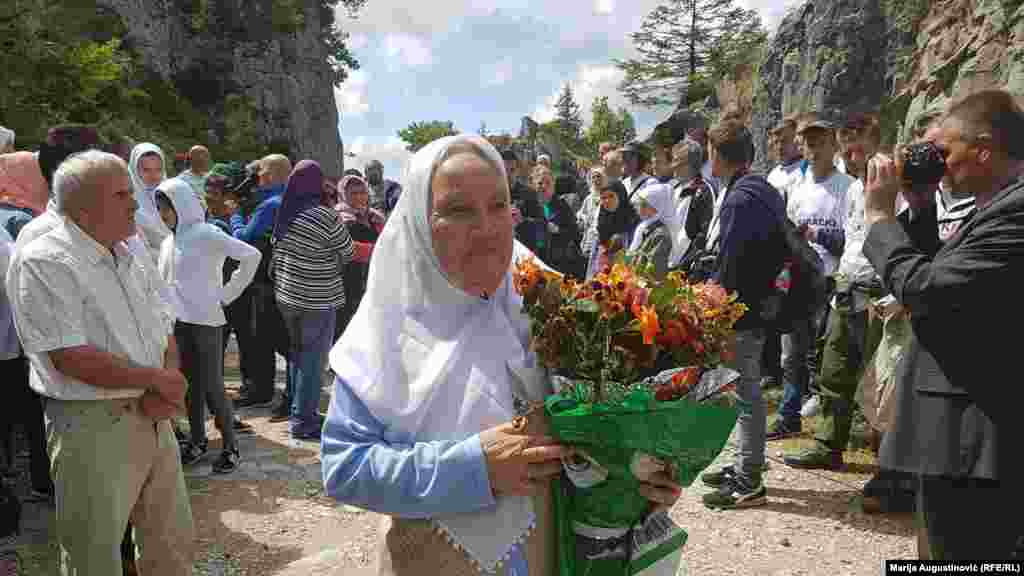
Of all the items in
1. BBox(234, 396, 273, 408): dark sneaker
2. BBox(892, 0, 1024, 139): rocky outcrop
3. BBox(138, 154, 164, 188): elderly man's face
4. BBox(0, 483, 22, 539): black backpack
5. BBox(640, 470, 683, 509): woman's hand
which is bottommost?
BBox(234, 396, 273, 408): dark sneaker

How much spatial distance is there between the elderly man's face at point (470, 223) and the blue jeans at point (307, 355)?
471cm

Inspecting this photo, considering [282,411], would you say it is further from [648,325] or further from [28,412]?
[648,325]

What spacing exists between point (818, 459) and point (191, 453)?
5.10 m

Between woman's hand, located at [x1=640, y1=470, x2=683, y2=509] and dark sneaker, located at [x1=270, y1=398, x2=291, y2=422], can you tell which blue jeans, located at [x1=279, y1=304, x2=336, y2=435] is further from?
woman's hand, located at [x1=640, y1=470, x2=683, y2=509]

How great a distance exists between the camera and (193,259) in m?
5.38

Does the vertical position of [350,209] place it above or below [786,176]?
below

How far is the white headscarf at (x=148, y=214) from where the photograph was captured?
566cm

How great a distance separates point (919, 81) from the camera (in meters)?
14.1

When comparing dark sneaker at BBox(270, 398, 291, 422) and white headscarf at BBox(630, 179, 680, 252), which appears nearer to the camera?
white headscarf at BBox(630, 179, 680, 252)

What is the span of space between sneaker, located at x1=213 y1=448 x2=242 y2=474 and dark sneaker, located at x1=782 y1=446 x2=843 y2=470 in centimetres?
449

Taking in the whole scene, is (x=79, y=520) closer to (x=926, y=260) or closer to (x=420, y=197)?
(x=420, y=197)

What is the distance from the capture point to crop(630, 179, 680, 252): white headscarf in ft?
20.1

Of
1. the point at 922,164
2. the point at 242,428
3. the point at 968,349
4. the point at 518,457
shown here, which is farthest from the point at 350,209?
the point at 518,457

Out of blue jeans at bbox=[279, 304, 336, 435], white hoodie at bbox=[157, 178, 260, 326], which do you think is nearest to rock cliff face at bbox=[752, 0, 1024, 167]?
blue jeans at bbox=[279, 304, 336, 435]
